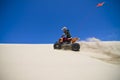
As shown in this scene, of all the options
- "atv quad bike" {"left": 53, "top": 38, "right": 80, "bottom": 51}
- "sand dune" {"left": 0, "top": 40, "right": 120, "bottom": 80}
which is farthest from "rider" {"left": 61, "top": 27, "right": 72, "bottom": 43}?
"sand dune" {"left": 0, "top": 40, "right": 120, "bottom": 80}

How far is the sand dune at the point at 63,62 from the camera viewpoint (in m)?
2.04

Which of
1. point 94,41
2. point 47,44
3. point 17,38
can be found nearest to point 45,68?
point 47,44

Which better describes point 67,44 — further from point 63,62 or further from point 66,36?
point 63,62

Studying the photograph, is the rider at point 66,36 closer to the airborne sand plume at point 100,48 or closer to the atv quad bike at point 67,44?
the atv quad bike at point 67,44

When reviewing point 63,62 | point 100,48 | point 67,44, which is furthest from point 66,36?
point 100,48

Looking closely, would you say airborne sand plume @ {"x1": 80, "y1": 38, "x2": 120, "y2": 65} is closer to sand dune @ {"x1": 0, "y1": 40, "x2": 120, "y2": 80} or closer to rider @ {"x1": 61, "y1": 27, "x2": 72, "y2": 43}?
sand dune @ {"x1": 0, "y1": 40, "x2": 120, "y2": 80}

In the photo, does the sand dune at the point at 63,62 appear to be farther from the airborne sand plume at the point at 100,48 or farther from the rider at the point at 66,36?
the rider at the point at 66,36

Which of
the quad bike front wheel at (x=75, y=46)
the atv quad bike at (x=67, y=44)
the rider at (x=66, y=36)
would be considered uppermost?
the rider at (x=66, y=36)

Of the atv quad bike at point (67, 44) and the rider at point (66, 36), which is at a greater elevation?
the rider at point (66, 36)

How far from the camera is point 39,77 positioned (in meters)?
2.04

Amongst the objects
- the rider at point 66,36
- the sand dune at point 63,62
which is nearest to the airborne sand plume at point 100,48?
the sand dune at point 63,62

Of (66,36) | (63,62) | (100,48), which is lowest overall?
(63,62)

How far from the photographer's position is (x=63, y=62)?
2.07m

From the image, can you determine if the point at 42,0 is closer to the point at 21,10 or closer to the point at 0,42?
the point at 21,10
